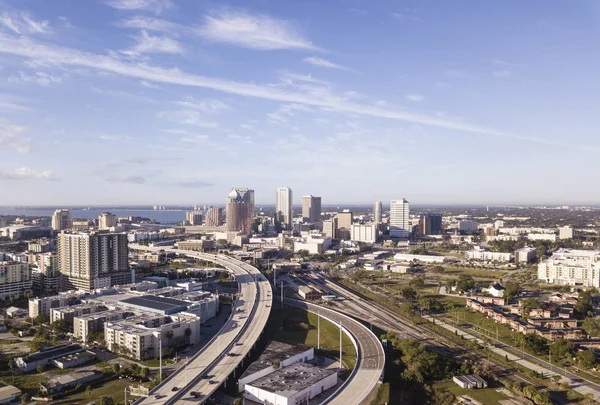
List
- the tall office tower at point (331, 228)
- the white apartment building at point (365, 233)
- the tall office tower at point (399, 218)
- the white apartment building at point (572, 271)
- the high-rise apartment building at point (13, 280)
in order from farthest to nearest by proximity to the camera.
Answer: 1. the tall office tower at point (399, 218)
2. the tall office tower at point (331, 228)
3. the white apartment building at point (365, 233)
4. the white apartment building at point (572, 271)
5. the high-rise apartment building at point (13, 280)

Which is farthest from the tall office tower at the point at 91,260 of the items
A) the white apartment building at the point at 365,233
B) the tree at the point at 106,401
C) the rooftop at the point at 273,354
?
the white apartment building at the point at 365,233

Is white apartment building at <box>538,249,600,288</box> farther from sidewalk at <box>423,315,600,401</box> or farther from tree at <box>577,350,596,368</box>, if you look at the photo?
tree at <box>577,350,596,368</box>

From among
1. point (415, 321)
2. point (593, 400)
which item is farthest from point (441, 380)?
point (415, 321)

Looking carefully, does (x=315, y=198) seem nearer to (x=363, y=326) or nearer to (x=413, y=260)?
(x=413, y=260)

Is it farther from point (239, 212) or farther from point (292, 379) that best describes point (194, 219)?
point (292, 379)

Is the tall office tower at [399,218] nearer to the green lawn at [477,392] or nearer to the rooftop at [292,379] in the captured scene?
the green lawn at [477,392]

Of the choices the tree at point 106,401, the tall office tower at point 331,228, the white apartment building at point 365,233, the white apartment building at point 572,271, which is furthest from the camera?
the tall office tower at point 331,228

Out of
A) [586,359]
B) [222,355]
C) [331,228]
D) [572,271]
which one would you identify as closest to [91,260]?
[222,355]
